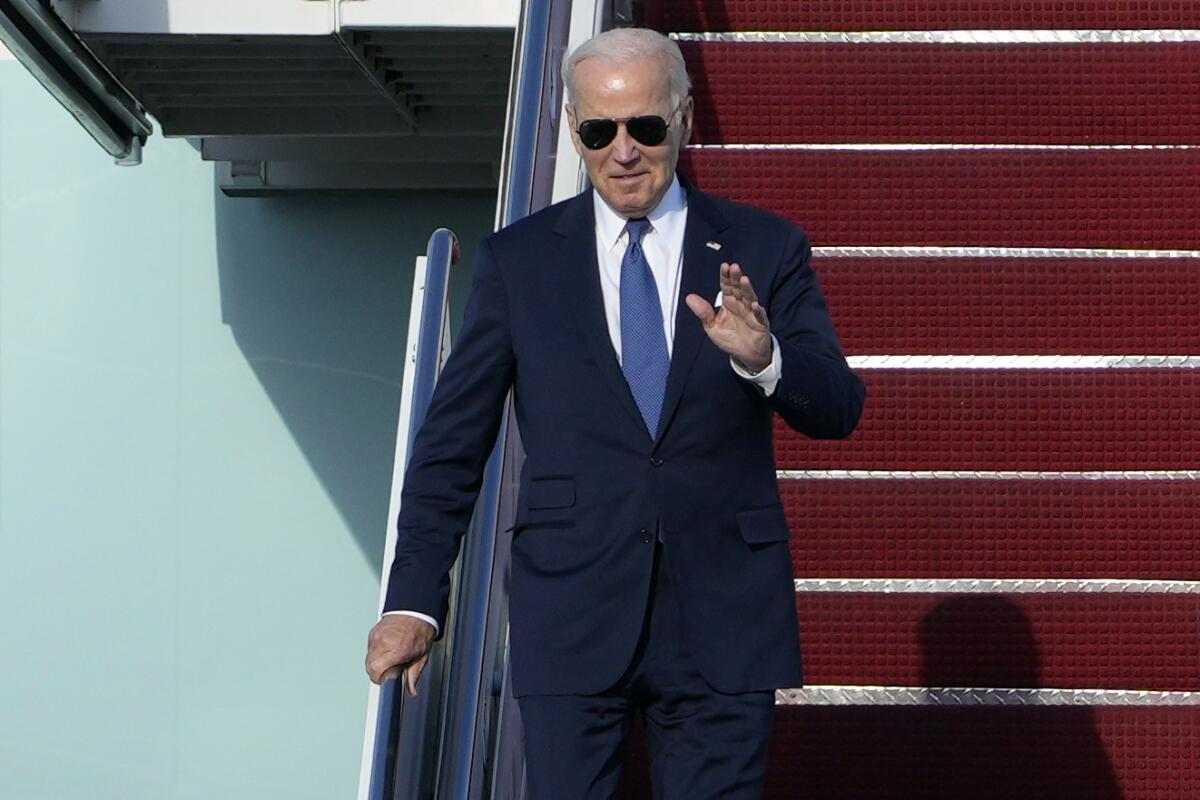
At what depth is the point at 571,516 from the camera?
82.5 inches

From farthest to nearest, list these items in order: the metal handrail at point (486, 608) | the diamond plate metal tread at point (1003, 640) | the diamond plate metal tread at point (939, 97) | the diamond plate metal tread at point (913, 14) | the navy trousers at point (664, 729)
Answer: the diamond plate metal tread at point (913, 14) → the diamond plate metal tread at point (939, 97) → the diamond plate metal tread at point (1003, 640) → the metal handrail at point (486, 608) → the navy trousers at point (664, 729)

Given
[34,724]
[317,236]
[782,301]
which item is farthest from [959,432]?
[34,724]

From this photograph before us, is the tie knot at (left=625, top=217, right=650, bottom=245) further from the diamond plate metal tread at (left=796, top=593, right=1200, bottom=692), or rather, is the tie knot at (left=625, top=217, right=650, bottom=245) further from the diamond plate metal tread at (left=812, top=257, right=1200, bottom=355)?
the diamond plate metal tread at (left=812, top=257, right=1200, bottom=355)

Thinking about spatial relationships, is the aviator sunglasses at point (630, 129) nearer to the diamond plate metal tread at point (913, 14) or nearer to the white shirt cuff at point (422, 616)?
the white shirt cuff at point (422, 616)

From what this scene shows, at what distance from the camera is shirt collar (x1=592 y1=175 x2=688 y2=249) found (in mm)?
2172

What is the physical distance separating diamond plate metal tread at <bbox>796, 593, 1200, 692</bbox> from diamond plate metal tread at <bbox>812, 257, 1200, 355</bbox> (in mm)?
569

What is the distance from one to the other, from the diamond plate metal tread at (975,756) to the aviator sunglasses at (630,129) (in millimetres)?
1356

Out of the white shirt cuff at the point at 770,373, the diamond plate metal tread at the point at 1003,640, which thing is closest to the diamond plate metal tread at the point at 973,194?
the diamond plate metal tread at the point at 1003,640

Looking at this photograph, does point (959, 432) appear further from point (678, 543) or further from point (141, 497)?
point (141, 497)

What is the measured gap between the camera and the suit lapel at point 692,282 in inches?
82.0

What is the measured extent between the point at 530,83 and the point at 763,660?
143cm

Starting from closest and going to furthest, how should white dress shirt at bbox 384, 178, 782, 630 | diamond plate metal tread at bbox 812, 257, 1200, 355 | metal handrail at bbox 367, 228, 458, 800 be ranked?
white dress shirt at bbox 384, 178, 782, 630
metal handrail at bbox 367, 228, 458, 800
diamond plate metal tread at bbox 812, 257, 1200, 355

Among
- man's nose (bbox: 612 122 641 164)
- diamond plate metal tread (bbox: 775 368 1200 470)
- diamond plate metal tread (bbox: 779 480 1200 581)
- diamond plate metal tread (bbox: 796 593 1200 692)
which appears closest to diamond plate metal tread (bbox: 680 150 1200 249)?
diamond plate metal tread (bbox: 775 368 1200 470)

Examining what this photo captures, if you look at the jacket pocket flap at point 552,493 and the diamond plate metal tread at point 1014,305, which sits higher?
the diamond plate metal tread at point 1014,305
